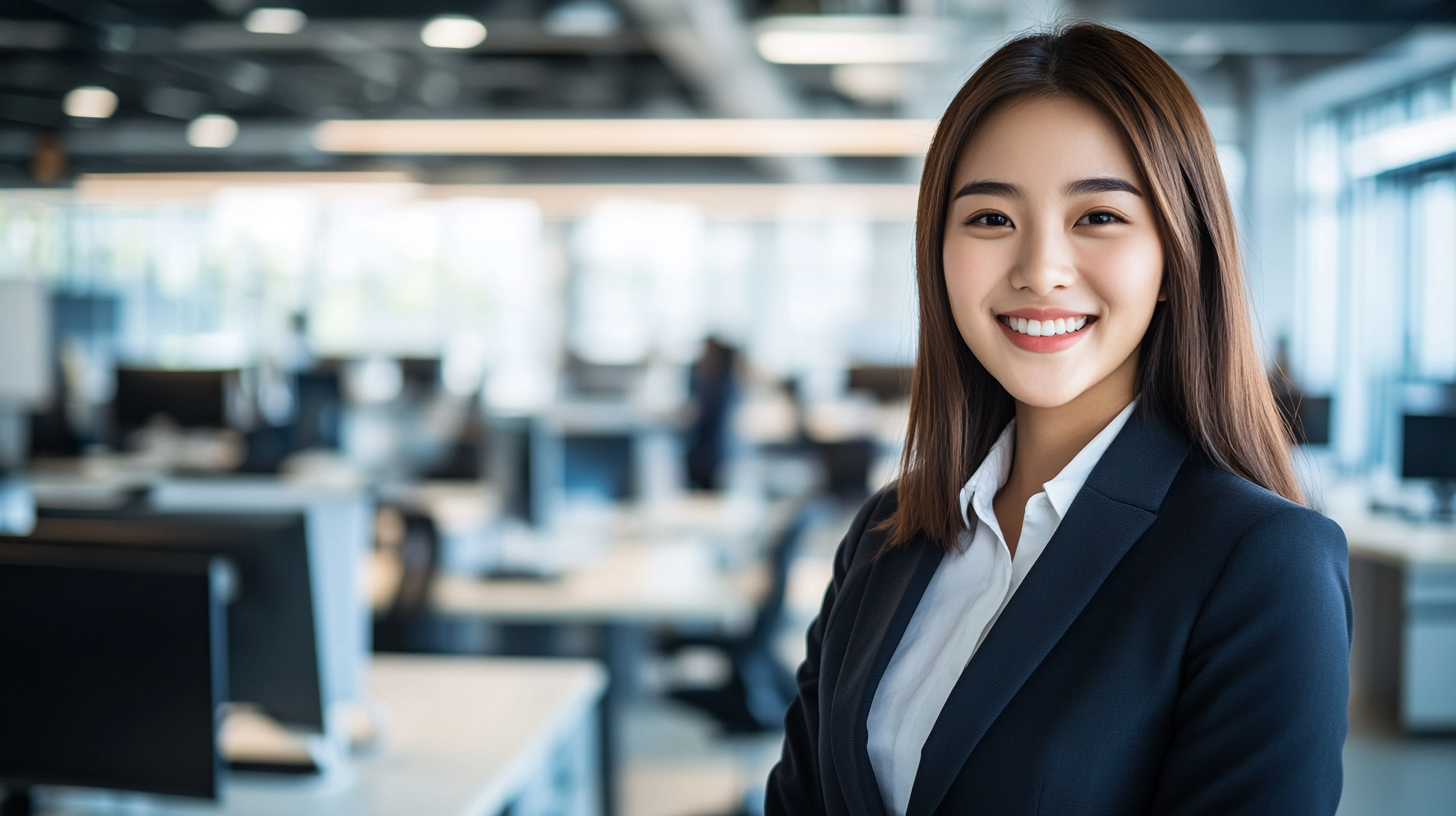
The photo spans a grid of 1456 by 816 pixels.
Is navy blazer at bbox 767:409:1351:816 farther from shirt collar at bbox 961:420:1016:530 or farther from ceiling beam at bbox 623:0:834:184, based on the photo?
ceiling beam at bbox 623:0:834:184

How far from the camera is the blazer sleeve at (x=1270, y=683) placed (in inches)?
33.6

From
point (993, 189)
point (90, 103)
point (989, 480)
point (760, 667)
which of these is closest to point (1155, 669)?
point (989, 480)

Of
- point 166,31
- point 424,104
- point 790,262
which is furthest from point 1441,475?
point 790,262

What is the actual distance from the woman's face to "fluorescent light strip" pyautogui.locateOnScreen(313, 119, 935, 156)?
716cm

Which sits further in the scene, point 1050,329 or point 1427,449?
point 1427,449

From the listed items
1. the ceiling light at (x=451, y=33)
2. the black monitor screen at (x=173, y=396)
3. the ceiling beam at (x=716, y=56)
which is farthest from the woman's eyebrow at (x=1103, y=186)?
the black monitor screen at (x=173, y=396)

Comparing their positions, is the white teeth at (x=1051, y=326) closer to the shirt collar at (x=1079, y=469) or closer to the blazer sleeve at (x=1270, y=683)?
the shirt collar at (x=1079, y=469)

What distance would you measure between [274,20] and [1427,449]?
22.3 ft

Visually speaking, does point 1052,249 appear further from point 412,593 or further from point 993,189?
point 412,593

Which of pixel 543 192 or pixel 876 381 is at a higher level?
pixel 543 192

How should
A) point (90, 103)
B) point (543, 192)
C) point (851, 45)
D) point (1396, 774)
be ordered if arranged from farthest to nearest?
point (543, 192), point (90, 103), point (851, 45), point (1396, 774)

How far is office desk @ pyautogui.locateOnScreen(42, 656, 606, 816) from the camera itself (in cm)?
204

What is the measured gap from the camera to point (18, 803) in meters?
2.00

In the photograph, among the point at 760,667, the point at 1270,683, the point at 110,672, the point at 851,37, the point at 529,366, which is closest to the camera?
the point at 1270,683
